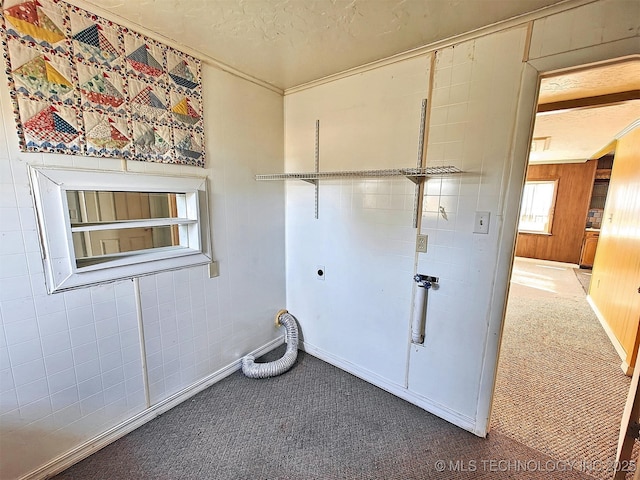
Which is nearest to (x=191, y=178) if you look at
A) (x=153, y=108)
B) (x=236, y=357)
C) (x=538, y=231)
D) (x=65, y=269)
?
(x=153, y=108)

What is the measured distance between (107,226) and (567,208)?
8.22 m

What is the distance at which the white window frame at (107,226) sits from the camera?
1294 millimetres

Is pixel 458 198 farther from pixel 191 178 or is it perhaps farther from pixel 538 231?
pixel 538 231

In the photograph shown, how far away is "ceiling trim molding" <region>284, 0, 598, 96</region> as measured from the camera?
1264 mm

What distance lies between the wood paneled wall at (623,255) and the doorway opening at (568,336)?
0.68ft

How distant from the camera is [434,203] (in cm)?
175

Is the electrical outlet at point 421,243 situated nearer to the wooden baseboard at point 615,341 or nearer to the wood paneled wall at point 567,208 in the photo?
the wooden baseboard at point 615,341

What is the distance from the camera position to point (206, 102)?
1.86 metres

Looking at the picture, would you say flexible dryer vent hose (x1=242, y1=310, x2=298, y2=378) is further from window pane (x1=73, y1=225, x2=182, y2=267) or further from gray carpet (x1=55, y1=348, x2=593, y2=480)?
window pane (x1=73, y1=225, x2=182, y2=267)

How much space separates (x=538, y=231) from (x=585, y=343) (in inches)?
183

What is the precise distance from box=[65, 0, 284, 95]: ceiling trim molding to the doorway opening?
1895 mm

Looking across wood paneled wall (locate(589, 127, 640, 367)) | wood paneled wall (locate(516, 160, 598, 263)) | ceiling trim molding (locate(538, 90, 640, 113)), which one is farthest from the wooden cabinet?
ceiling trim molding (locate(538, 90, 640, 113))

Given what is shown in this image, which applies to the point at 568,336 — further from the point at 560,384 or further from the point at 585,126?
the point at 585,126

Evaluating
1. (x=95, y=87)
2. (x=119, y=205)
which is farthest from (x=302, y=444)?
(x=95, y=87)
